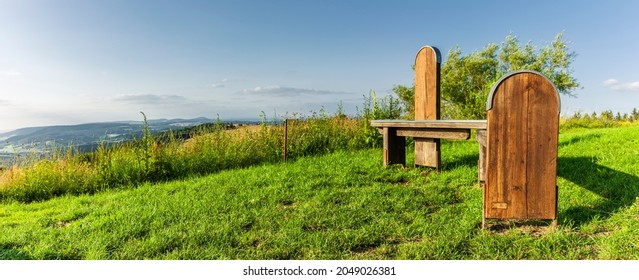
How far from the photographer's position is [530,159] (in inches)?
137

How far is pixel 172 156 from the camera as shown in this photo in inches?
285

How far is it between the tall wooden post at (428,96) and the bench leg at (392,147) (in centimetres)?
27

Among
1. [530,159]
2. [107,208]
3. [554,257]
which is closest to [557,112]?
[530,159]

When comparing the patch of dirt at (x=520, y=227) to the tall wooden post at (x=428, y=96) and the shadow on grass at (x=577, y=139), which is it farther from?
the shadow on grass at (x=577, y=139)

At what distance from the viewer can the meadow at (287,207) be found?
3207 mm

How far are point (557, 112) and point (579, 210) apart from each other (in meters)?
1.30

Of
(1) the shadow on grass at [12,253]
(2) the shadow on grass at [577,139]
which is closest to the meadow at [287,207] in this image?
(1) the shadow on grass at [12,253]

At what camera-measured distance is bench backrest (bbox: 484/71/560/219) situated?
337 centimetres

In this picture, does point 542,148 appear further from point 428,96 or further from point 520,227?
point 428,96

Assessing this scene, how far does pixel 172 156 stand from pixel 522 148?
603 centimetres

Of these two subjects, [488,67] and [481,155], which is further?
[488,67]

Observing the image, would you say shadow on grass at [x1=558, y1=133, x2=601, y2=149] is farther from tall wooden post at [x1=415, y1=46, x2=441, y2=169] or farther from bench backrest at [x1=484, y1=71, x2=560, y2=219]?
bench backrest at [x1=484, y1=71, x2=560, y2=219]

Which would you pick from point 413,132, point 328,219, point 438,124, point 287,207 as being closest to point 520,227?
point 328,219
